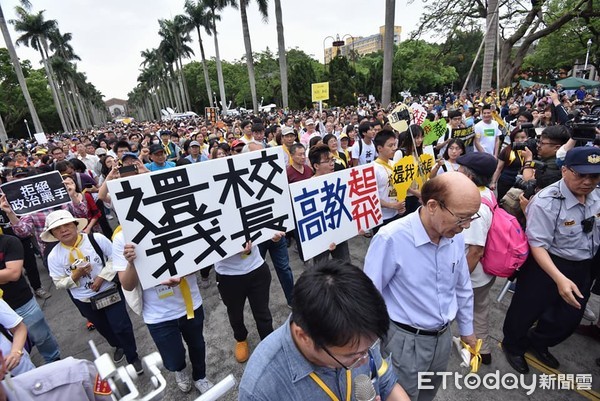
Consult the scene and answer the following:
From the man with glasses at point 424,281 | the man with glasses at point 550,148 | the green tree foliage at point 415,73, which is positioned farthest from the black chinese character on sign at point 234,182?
the green tree foliage at point 415,73

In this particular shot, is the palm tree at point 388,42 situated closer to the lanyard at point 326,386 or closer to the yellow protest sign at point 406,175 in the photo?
the yellow protest sign at point 406,175

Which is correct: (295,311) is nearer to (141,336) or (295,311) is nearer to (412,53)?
(141,336)

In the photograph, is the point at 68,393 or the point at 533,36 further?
the point at 533,36

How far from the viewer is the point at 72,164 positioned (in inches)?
223

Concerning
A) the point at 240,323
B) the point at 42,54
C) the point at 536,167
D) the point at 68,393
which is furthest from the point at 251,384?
the point at 42,54

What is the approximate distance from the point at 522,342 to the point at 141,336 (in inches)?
161

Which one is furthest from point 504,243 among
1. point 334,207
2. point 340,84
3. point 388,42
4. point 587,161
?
point 340,84

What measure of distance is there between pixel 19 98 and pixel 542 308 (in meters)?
58.0

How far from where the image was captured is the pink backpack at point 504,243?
243 cm

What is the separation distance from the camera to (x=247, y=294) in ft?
9.75

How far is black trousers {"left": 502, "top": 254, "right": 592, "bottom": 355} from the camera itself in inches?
99.4

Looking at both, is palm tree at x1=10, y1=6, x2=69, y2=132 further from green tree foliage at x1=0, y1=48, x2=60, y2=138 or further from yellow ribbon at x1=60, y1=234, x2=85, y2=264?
yellow ribbon at x1=60, y1=234, x2=85, y2=264

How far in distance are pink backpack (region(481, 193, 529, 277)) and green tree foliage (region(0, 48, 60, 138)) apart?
5416cm

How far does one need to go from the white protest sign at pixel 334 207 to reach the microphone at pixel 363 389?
1.71 metres
